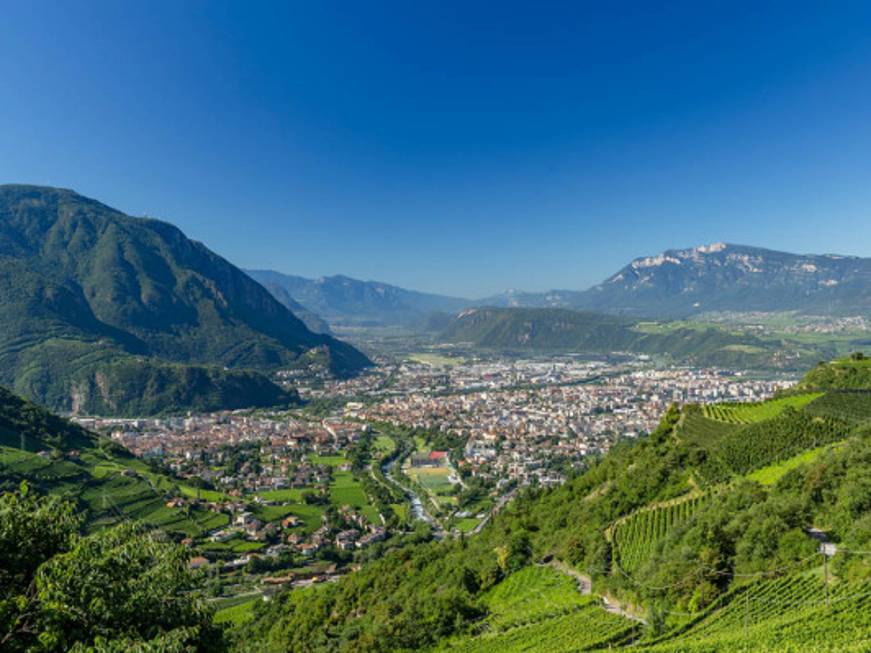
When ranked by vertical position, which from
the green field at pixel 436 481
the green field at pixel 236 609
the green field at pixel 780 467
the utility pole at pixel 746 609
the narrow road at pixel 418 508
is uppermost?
the green field at pixel 780 467

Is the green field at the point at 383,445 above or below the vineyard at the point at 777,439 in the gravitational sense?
below

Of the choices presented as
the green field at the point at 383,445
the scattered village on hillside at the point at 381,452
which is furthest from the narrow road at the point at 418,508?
the green field at the point at 383,445

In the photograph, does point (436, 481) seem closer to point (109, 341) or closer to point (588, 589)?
point (588, 589)

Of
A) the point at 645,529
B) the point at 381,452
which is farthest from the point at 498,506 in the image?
the point at 645,529

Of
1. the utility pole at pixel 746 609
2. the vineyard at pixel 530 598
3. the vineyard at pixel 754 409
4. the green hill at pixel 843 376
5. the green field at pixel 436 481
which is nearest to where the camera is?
the utility pole at pixel 746 609

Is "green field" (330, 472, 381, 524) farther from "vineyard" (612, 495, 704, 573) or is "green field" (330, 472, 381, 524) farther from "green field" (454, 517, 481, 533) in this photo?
"vineyard" (612, 495, 704, 573)

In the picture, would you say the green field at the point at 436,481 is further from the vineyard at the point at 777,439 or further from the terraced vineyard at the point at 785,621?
the terraced vineyard at the point at 785,621
